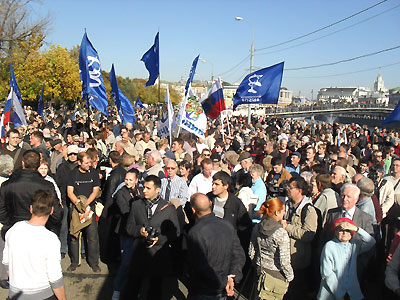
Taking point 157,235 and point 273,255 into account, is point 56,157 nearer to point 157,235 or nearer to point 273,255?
point 157,235

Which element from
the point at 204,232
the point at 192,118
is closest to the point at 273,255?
the point at 204,232

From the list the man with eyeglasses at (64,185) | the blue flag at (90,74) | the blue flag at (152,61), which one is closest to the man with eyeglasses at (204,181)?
the man with eyeglasses at (64,185)

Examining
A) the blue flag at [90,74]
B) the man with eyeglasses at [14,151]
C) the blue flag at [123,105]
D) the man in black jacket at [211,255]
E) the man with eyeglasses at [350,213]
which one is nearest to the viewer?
the man in black jacket at [211,255]

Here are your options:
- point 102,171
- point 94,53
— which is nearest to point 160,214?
point 102,171

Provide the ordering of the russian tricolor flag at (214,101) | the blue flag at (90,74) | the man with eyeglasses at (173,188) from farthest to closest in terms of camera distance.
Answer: the russian tricolor flag at (214,101), the blue flag at (90,74), the man with eyeglasses at (173,188)

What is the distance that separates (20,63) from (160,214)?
29.8m

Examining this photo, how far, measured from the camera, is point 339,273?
3.67 m

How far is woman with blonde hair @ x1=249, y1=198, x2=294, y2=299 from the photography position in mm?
3730

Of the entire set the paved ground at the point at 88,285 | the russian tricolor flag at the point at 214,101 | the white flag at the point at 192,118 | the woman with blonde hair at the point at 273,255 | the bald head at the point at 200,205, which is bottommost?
the paved ground at the point at 88,285

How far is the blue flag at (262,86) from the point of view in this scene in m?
11.8

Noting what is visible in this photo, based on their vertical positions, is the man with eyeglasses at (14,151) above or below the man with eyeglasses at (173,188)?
above

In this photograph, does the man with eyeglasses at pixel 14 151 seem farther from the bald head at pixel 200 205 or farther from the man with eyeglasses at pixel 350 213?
the man with eyeglasses at pixel 350 213

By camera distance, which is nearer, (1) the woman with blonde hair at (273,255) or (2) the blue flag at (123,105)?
(1) the woman with blonde hair at (273,255)

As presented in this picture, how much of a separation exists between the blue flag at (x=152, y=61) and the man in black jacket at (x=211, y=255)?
7571 millimetres
